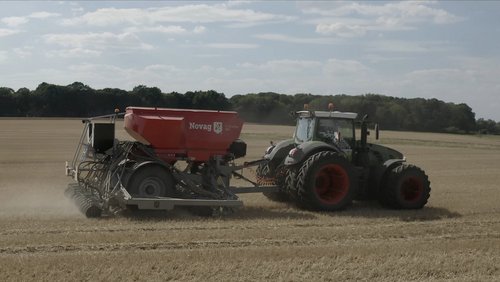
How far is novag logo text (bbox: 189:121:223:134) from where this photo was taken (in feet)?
36.4

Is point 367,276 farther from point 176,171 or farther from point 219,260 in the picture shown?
point 176,171

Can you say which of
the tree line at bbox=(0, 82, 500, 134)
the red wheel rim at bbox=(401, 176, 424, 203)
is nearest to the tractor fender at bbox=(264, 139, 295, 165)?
the red wheel rim at bbox=(401, 176, 424, 203)

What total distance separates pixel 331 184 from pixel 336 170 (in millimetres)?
384

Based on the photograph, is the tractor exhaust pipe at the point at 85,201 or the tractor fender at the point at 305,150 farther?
the tractor fender at the point at 305,150

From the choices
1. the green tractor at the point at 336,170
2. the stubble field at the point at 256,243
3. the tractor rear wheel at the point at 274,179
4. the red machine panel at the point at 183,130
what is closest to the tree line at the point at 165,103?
the tractor rear wheel at the point at 274,179

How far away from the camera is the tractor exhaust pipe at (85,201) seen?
32.9 ft

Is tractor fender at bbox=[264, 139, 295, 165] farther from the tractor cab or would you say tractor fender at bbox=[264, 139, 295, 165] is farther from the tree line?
the tree line

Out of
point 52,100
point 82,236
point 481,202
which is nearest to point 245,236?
point 82,236

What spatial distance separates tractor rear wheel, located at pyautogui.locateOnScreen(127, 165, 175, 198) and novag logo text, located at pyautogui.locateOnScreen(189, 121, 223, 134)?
3.24ft

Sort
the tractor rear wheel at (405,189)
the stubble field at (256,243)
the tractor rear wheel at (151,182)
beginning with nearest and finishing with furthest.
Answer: the stubble field at (256,243) → the tractor rear wheel at (151,182) → the tractor rear wheel at (405,189)

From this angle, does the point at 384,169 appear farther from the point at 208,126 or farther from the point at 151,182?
the point at 151,182

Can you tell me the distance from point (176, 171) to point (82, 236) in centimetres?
318

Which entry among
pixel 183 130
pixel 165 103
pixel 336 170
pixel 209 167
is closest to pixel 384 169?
pixel 336 170

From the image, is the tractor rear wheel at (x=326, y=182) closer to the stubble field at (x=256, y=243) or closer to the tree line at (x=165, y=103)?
the stubble field at (x=256, y=243)
